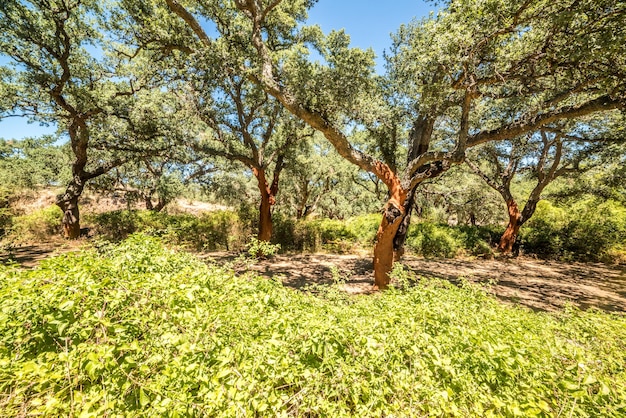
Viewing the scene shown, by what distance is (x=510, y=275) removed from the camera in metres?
9.52

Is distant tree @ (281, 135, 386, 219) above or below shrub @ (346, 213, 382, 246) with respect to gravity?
above

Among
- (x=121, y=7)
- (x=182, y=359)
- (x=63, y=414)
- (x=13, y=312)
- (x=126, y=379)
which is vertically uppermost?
(x=121, y=7)

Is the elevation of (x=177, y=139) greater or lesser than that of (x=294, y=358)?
→ greater

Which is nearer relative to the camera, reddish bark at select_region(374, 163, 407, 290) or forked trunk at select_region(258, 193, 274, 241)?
reddish bark at select_region(374, 163, 407, 290)

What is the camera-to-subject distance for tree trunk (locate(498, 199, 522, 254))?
12867 millimetres

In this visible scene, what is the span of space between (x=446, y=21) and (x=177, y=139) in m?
8.90

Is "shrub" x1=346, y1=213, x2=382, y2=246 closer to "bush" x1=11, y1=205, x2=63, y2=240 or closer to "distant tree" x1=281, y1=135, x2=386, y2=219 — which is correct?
"distant tree" x1=281, y1=135, x2=386, y2=219

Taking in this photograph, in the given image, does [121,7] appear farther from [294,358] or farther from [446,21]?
[294,358]

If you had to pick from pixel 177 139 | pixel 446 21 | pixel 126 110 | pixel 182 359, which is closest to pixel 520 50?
pixel 446 21

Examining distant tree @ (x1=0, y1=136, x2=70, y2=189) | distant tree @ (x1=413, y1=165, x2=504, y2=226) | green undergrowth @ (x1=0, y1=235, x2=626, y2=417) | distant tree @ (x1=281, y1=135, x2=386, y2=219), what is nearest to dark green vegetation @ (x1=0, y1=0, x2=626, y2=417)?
green undergrowth @ (x1=0, y1=235, x2=626, y2=417)

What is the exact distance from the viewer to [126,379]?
172cm

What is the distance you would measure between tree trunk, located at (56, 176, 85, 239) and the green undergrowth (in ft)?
39.4

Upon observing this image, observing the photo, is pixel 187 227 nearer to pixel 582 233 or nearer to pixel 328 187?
pixel 328 187

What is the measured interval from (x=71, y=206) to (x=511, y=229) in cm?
2182
